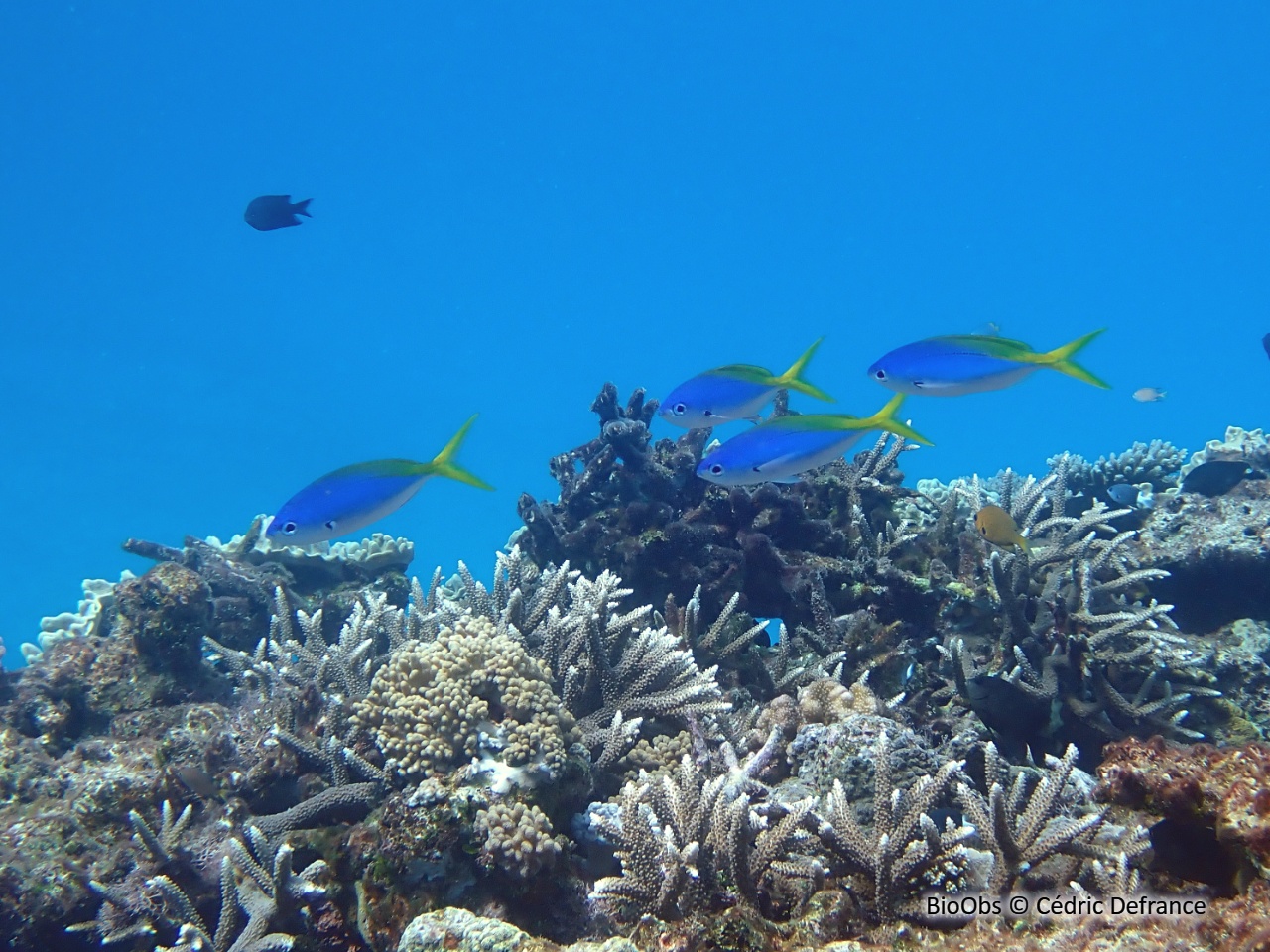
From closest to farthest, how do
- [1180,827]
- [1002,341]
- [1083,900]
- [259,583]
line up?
[1083,900]
[1180,827]
[1002,341]
[259,583]

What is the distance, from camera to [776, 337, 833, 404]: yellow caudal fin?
4449 mm

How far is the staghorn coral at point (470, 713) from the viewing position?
2.98 meters

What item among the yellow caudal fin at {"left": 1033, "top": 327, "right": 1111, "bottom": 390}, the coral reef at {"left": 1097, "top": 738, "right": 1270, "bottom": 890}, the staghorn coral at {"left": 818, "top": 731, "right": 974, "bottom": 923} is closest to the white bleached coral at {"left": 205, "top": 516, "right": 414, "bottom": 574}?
the staghorn coral at {"left": 818, "top": 731, "right": 974, "bottom": 923}

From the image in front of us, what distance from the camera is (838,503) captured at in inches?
234

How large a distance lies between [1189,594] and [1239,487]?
6.74 feet

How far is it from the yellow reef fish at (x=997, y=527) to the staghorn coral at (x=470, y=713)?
2.87 meters

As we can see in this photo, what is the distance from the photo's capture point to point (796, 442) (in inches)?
151

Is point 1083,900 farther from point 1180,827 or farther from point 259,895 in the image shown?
point 259,895

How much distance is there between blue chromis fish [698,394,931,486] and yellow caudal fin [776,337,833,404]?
0.57 metres

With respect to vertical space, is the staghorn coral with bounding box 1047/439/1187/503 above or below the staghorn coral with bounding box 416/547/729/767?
above

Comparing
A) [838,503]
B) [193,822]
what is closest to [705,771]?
[193,822]

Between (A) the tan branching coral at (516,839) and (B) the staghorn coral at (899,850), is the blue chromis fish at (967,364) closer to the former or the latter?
(B) the staghorn coral at (899,850)

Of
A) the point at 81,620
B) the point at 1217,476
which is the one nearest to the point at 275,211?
the point at 81,620

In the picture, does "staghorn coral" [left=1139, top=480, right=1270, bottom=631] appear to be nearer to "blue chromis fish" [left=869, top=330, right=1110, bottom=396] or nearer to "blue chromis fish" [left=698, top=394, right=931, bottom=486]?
"blue chromis fish" [left=869, top=330, right=1110, bottom=396]
